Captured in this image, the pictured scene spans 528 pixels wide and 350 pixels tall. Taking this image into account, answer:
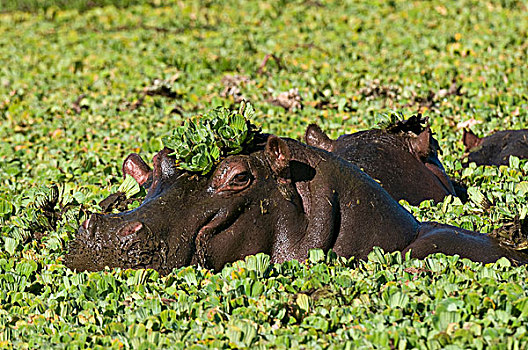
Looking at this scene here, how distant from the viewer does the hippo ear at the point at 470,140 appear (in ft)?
23.1

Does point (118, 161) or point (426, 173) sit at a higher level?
point (426, 173)

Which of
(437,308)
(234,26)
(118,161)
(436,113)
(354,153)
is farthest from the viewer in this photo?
(234,26)

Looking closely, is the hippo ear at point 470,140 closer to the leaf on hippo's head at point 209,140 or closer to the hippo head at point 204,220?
the hippo head at point 204,220

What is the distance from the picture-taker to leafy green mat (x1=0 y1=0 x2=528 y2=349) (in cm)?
356

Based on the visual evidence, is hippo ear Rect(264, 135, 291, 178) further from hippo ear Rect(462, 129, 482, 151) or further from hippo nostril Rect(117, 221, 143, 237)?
hippo ear Rect(462, 129, 482, 151)

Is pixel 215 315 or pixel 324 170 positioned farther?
pixel 324 170

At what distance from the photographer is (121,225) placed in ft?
12.4

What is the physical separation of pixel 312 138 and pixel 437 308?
2.00 m

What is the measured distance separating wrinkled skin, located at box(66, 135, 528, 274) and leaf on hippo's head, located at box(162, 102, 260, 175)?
2.5 inches

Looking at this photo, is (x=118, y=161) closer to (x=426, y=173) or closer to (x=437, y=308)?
(x=426, y=173)

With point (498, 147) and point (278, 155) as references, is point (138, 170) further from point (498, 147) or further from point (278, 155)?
point (498, 147)

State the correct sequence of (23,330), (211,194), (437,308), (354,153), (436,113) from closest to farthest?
(437,308) → (23,330) → (211,194) → (354,153) → (436,113)

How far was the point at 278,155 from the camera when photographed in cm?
404

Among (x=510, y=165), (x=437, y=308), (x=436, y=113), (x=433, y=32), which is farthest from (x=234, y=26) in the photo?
(x=437, y=308)
